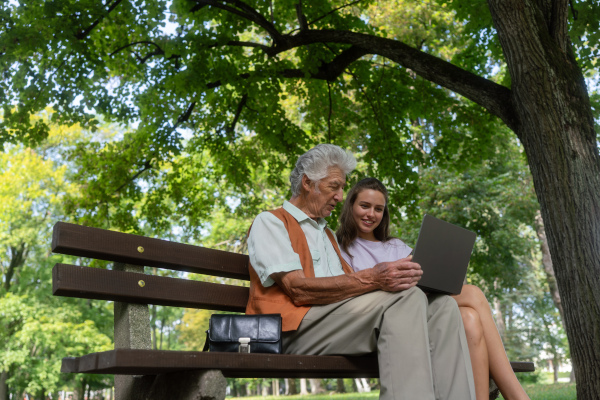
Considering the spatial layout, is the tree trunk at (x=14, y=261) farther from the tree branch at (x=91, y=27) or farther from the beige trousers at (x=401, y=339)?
the beige trousers at (x=401, y=339)

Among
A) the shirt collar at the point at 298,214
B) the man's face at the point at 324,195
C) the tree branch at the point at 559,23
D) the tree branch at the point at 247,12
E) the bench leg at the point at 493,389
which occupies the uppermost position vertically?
the tree branch at the point at 247,12

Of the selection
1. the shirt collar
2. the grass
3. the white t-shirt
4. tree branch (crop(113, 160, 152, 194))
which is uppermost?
→ tree branch (crop(113, 160, 152, 194))

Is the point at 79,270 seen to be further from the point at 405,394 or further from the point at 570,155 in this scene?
the point at 570,155

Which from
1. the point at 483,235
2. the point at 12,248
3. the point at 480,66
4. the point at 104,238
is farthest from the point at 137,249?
the point at 12,248

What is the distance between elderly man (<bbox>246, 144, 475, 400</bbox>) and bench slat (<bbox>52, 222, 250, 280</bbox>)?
0.26 meters

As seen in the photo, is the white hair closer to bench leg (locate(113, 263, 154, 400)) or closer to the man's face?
the man's face

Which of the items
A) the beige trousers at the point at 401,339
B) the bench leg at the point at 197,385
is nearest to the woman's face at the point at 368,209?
the beige trousers at the point at 401,339

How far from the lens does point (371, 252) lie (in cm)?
405

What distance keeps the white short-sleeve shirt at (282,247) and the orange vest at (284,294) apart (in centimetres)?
6

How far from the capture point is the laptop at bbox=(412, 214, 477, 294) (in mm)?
2959

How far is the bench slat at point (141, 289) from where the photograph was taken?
2.61m

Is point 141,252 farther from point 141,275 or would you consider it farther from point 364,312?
point 364,312

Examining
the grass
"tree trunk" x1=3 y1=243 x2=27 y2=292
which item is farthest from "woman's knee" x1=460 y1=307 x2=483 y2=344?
"tree trunk" x1=3 y1=243 x2=27 y2=292

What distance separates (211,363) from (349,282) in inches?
33.8
